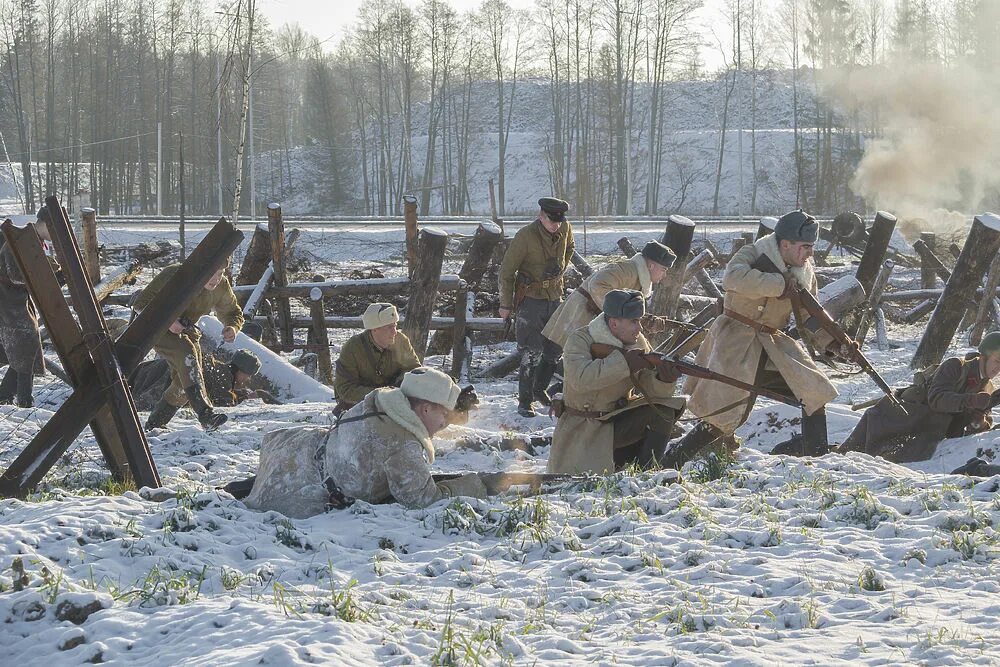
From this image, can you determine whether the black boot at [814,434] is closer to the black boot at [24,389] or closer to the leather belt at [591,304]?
the leather belt at [591,304]

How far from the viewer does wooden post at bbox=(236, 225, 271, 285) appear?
14047 mm

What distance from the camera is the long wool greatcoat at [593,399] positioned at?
670cm

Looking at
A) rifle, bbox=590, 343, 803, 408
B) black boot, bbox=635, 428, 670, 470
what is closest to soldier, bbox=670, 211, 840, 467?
rifle, bbox=590, 343, 803, 408

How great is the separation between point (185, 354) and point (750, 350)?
432cm

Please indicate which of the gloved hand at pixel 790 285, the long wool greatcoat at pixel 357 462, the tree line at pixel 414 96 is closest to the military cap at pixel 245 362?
the long wool greatcoat at pixel 357 462

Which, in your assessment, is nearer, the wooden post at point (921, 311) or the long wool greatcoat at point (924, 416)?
the long wool greatcoat at point (924, 416)

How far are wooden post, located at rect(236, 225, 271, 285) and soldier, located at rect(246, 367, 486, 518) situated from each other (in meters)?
8.65

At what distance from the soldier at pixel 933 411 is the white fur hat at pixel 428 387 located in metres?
3.98

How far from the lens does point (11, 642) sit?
377 centimetres

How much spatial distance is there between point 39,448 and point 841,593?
404 centimetres

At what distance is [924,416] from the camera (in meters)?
7.89

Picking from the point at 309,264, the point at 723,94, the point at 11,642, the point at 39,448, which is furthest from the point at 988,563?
the point at 723,94

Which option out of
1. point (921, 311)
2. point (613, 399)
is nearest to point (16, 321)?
point (613, 399)

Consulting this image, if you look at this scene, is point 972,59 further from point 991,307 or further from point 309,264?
point 991,307
